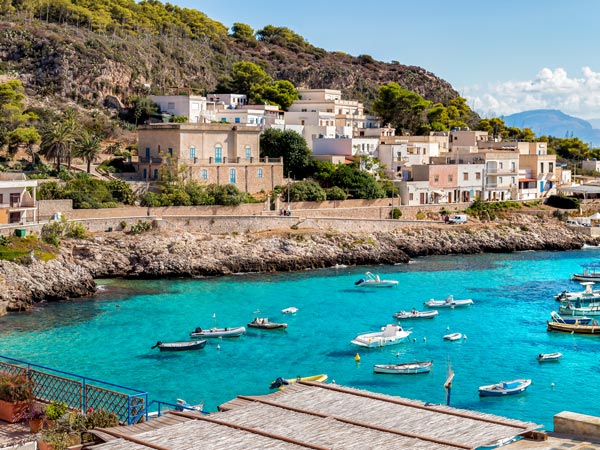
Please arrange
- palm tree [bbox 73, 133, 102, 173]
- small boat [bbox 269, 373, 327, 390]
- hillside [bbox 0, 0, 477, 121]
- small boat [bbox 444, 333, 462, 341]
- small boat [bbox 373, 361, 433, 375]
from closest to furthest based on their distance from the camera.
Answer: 1. small boat [bbox 269, 373, 327, 390]
2. small boat [bbox 373, 361, 433, 375]
3. small boat [bbox 444, 333, 462, 341]
4. palm tree [bbox 73, 133, 102, 173]
5. hillside [bbox 0, 0, 477, 121]

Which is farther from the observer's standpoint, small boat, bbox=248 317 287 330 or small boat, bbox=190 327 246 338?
small boat, bbox=248 317 287 330

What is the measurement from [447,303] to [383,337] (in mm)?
8792

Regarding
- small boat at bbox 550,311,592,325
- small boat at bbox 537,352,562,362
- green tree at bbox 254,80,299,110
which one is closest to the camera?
small boat at bbox 537,352,562,362

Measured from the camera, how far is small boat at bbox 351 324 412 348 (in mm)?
38906

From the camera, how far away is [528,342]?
133 feet

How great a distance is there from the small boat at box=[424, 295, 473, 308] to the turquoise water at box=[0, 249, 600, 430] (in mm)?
421

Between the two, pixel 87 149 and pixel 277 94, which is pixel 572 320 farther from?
pixel 277 94

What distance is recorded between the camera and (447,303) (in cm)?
4731

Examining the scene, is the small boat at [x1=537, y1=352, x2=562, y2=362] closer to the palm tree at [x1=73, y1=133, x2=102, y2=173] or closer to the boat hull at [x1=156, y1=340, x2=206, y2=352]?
the boat hull at [x1=156, y1=340, x2=206, y2=352]

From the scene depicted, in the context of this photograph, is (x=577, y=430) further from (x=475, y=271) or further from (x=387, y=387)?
(x=475, y=271)

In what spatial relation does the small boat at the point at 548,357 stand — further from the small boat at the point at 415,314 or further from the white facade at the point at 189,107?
the white facade at the point at 189,107

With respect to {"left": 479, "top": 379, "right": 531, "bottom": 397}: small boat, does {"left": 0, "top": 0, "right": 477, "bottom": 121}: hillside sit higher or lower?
higher

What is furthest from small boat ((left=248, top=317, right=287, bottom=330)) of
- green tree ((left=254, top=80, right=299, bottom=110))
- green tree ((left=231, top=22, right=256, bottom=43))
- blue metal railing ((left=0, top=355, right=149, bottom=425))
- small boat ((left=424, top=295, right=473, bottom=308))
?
green tree ((left=231, top=22, right=256, bottom=43))

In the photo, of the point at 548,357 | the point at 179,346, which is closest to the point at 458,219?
the point at 548,357
